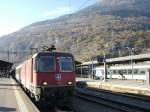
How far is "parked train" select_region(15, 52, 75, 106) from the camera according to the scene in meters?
19.5

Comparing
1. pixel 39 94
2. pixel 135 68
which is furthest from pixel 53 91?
pixel 135 68

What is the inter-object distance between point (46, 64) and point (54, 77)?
0.77m

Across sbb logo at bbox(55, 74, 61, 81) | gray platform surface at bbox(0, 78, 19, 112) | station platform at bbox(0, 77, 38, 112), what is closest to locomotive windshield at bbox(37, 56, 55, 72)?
sbb logo at bbox(55, 74, 61, 81)

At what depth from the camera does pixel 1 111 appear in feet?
63.8

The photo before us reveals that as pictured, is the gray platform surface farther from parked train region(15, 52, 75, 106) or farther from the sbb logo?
the sbb logo

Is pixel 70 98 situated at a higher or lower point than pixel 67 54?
lower

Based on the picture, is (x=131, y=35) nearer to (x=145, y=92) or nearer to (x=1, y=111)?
(x=145, y=92)

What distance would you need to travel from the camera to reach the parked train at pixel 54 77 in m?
19.5

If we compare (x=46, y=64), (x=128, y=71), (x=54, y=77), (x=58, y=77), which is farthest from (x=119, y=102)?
(x=128, y=71)

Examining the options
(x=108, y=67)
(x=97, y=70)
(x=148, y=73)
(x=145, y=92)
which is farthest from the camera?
(x=97, y=70)

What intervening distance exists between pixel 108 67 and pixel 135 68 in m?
20.4

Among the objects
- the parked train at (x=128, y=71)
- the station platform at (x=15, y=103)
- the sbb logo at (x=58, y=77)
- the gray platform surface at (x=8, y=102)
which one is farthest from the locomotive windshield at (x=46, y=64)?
the parked train at (x=128, y=71)

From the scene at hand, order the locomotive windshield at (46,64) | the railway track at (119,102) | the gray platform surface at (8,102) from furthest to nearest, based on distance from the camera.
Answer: the railway track at (119,102) → the gray platform surface at (8,102) → the locomotive windshield at (46,64)

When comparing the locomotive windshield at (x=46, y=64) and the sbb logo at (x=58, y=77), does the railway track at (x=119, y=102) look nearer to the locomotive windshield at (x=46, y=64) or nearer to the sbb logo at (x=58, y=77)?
the sbb logo at (x=58, y=77)
